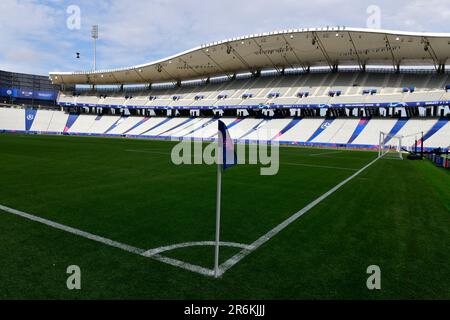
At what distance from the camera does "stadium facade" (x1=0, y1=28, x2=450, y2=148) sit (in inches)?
1822

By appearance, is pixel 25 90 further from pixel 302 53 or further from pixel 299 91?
pixel 302 53

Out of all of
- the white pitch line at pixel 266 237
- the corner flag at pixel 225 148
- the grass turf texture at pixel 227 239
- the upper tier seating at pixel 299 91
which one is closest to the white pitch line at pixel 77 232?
the grass turf texture at pixel 227 239

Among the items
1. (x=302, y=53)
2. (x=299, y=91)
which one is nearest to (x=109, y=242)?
(x=302, y=53)

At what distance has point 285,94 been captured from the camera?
59.3 m

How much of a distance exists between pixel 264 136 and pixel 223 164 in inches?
2034

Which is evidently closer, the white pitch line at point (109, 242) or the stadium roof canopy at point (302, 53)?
the white pitch line at point (109, 242)

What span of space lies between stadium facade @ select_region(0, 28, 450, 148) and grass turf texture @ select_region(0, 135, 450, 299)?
39.0 m

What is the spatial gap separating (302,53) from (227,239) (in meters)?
54.9

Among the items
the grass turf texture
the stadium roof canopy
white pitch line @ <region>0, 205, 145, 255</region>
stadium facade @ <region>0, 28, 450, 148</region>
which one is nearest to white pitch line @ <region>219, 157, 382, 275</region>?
the grass turf texture

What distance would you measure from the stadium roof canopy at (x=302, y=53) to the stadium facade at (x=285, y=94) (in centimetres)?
16

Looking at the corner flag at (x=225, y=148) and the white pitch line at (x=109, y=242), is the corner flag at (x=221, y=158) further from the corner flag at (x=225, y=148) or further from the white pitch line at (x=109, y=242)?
the white pitch line at (x=109, y=242)

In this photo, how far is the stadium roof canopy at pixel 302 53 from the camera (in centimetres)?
4462
